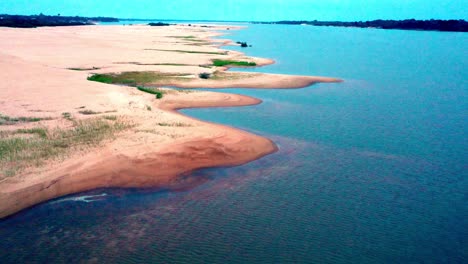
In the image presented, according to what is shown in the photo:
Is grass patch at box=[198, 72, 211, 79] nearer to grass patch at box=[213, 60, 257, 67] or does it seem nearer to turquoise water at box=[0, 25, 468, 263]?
grass patch at box=[213, 60, 257, 67]

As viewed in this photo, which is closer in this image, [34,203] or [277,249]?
[277,249]

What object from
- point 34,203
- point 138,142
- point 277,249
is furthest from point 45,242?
point 138,142

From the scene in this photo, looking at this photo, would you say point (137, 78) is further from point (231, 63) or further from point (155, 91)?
point (231, 63)

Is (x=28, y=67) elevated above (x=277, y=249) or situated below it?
above

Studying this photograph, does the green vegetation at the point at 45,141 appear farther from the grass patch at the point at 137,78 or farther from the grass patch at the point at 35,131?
the grass patch at the point at 137,78

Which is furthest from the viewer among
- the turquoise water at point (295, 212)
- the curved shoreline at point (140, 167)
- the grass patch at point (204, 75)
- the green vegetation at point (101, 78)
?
the grass patch at point (204, 75)

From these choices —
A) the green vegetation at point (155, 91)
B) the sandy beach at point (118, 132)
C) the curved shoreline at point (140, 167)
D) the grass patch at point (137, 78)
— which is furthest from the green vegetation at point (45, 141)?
the grass patch at point (137, 78)

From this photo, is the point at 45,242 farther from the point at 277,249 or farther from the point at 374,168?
the point at 374,168
